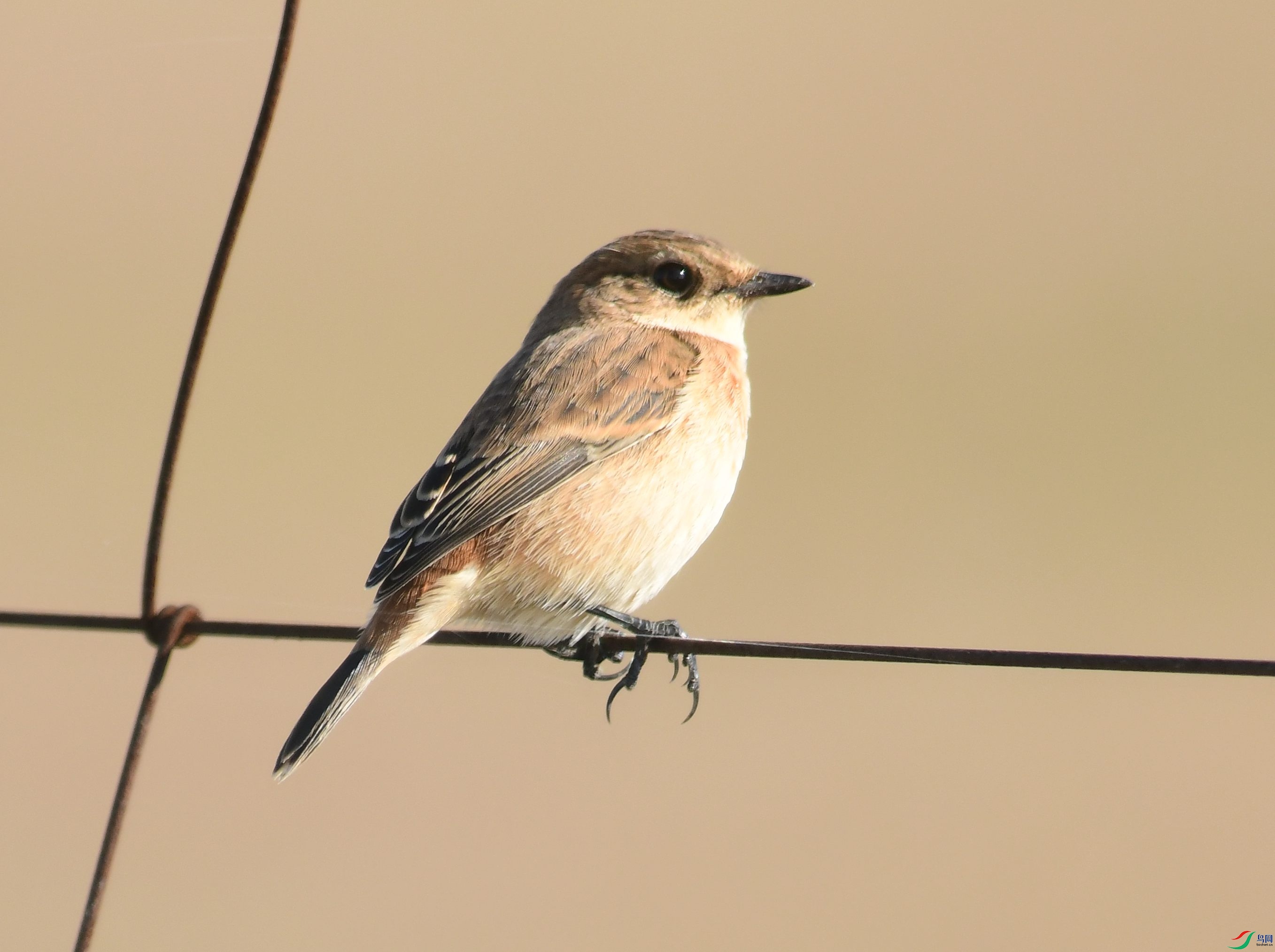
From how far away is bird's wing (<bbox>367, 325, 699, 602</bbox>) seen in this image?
4332mm

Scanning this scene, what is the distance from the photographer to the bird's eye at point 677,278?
5.44 m

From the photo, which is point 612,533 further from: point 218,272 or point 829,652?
point 218,272

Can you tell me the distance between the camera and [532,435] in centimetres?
455

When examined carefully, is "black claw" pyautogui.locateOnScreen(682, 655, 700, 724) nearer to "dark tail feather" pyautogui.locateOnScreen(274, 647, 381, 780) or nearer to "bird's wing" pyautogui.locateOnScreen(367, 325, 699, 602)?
"bird's wing" pyautogui.locateOnScreen(367, 325, 699, 602)

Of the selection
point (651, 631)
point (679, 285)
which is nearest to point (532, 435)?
point (651, 631)

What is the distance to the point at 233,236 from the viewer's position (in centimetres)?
279

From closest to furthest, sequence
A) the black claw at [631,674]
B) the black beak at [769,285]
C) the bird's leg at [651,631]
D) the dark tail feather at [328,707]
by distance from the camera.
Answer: the dark tail feather at [328,707] < the black claw at [631,674] < the bird's leg at [651,631] < the black beak at [769,285]

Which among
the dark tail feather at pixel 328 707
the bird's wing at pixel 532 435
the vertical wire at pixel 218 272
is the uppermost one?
the vertical wire at pixel 218 272

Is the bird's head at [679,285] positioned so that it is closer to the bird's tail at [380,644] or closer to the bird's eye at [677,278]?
the bird's eye at [677,278]

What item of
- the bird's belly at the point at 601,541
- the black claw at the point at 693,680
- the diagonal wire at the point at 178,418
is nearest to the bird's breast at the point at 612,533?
the bird's belly at the point at 601,541

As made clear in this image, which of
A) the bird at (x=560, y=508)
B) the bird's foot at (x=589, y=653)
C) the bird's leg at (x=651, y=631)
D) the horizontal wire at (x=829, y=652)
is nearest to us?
the horizontal wire at (x=829, y=652)

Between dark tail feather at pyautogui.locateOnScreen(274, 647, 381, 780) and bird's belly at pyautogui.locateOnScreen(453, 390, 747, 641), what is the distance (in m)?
0.40

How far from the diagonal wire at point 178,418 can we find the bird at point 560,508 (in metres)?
1.11

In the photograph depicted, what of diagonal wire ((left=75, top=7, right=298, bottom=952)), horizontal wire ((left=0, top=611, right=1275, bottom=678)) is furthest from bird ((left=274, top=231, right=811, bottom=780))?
diagonal wire ((left=75, top=7, right=298, bottom=952))
